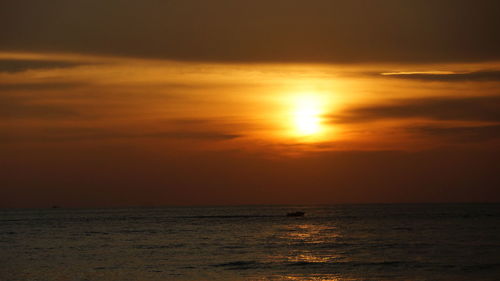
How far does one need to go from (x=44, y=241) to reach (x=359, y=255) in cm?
4228

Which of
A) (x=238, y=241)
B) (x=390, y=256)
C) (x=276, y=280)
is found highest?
(x=238, y=241)

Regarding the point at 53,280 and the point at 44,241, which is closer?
the point at 53,280

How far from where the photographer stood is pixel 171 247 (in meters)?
73.4

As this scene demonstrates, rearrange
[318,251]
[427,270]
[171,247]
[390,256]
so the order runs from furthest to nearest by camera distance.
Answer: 1. [171,247]
2. [318,251]
3. [390,256]
4. [427,270]

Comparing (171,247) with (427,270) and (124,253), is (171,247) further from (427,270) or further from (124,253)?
(427,270)

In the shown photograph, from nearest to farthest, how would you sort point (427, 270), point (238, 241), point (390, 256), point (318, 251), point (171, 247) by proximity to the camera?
point (427, 270)
point (390, 256)
point (318, 251)
point (171, 247)
point (238, 241)

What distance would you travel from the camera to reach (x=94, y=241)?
8450 centimetres

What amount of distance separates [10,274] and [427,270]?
29521 millimetres

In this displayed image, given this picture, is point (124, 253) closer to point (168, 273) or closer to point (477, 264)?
point (168, 273)

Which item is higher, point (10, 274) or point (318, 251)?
point (318, 251)

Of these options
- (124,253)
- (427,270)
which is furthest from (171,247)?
(427,270)

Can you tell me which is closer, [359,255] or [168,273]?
[168,273]

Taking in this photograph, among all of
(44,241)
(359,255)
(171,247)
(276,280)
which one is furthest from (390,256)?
(44,241)

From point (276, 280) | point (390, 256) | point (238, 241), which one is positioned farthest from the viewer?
point (238, 241)
